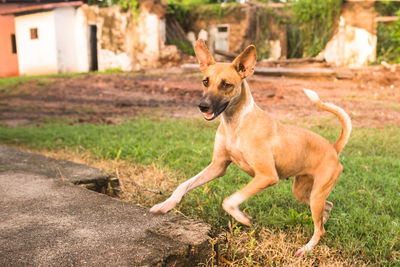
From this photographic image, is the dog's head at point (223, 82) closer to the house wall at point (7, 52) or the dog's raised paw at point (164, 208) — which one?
the dog's raised paw at point (164, 208)

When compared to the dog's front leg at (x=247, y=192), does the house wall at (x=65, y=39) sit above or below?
above

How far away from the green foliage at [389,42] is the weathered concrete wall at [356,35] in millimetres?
522

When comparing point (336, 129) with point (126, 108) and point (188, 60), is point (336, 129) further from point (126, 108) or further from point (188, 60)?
point (188, 60)

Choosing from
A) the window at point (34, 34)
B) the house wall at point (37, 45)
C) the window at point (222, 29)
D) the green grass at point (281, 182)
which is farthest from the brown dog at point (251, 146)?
the window at point (34, 34)

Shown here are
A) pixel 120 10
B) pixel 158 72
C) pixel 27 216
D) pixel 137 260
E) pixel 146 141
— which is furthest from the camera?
pixel 120 10

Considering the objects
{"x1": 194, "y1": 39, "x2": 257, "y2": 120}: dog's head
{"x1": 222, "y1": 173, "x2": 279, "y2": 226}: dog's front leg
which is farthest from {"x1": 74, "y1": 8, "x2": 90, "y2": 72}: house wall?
{"x1": 222, "y1": 173, "x2": 279, "y2": 226}: dog's front leg

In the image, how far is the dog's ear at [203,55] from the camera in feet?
9.10

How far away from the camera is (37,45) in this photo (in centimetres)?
2003

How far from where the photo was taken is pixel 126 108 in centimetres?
1025

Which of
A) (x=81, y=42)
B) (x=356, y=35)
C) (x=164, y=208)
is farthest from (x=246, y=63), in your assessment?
(x=81, y=42)

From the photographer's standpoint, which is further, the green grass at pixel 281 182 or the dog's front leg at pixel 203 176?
the green grass at pixel 281 182

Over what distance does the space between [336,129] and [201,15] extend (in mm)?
14664

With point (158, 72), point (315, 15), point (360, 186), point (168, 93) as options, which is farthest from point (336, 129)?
point (315, 15)

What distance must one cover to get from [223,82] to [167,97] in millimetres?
9532
